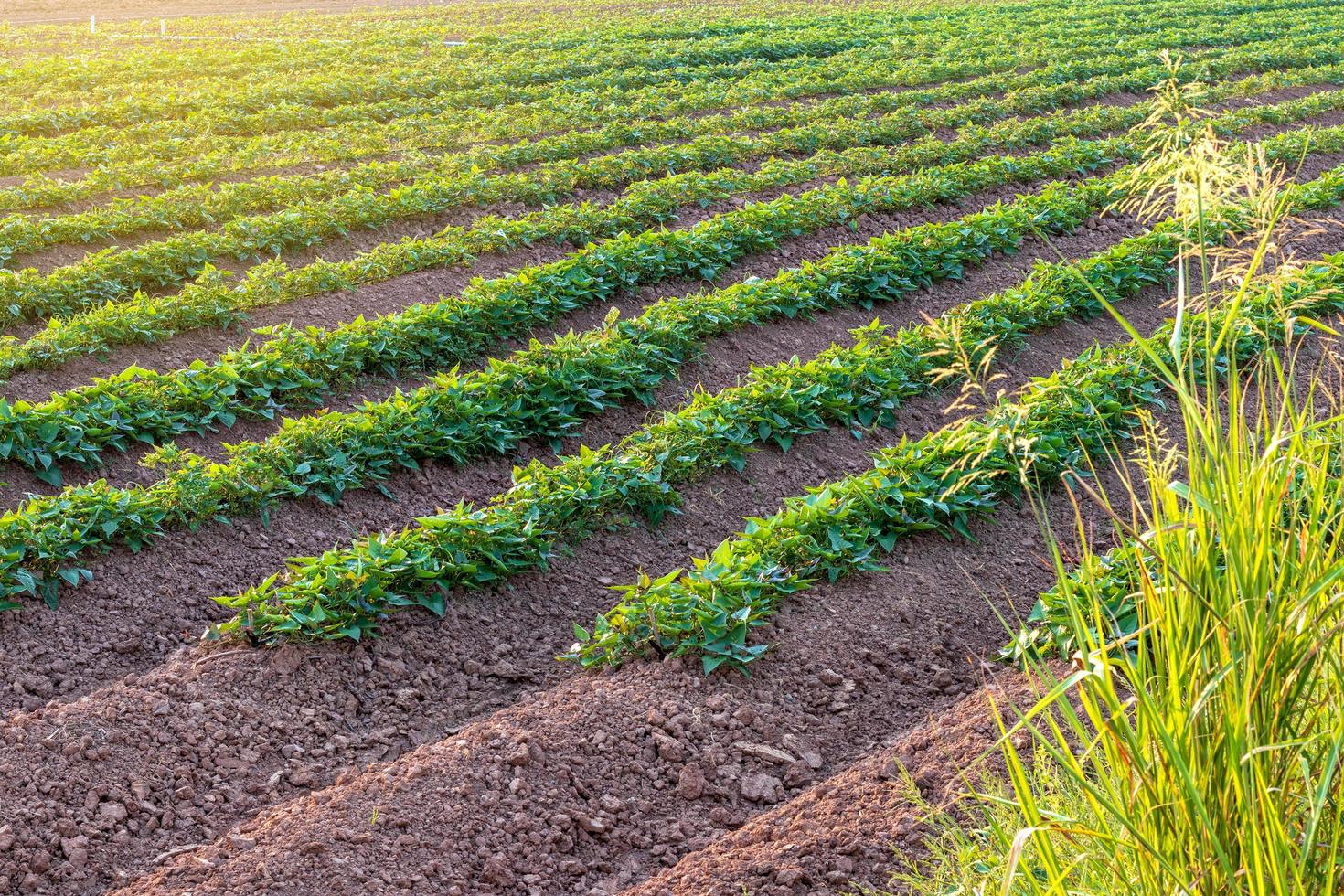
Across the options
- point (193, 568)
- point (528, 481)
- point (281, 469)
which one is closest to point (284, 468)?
point (281, 469)

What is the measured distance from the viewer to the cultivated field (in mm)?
4031

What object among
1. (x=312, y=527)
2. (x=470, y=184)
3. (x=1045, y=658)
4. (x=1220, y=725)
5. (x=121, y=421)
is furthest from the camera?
(x=470, y=184)

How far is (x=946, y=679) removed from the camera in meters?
4.90

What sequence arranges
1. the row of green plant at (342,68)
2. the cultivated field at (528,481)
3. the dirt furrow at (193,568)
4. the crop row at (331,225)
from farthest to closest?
1. the row of green plant at (342,68)
2. the crop row at (331,225)
3. the dirt furrow at (193,568)
4. the cultivated field at (528,481)

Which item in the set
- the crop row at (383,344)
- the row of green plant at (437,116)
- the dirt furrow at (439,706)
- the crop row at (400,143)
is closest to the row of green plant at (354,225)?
the crop row at (383,344)

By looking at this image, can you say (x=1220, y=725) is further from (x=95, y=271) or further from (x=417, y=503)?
(x=95, y=271)

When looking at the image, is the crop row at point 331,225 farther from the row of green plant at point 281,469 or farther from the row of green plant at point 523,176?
the row of green plant at point 281,469

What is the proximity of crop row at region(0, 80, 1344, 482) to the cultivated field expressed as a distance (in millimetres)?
34

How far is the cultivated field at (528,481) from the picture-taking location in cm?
403

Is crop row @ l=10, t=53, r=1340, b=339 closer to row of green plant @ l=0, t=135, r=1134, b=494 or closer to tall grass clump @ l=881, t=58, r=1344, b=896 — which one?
row of green plant @ l=0, t=135, r=1134, b=494

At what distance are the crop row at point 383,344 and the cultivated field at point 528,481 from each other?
0.03 metres

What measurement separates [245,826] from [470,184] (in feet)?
25.7

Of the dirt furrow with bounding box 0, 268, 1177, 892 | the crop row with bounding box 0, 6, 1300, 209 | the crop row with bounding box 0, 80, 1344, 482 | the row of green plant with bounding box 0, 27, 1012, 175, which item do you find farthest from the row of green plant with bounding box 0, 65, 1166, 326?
→ the dirt furrow with bounding box 0, 268, 1177, 892

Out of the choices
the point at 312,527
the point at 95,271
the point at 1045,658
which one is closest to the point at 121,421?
the point at 312,527
